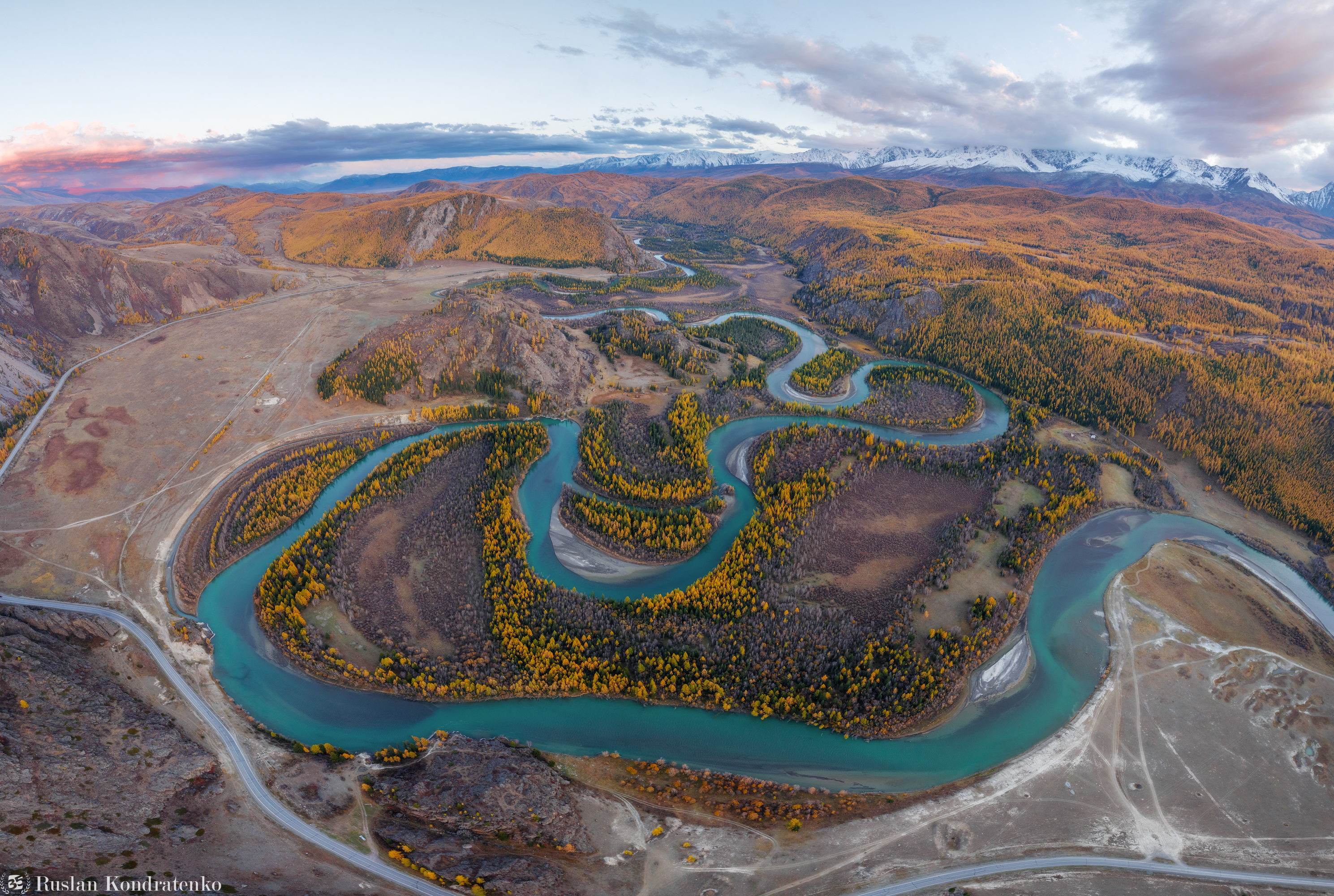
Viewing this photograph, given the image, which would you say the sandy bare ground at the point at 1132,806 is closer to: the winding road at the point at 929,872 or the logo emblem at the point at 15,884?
the winding road at the point at 929,872

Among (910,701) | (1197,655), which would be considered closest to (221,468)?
(910,701)

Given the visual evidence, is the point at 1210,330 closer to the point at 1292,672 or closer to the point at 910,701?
the point at 1292,672

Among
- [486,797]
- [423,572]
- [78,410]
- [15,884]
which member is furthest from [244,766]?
[78,410]

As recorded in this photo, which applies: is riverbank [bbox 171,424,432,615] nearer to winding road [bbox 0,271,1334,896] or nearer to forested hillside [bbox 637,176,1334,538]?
winding road [bbox 0,271,1334,896]

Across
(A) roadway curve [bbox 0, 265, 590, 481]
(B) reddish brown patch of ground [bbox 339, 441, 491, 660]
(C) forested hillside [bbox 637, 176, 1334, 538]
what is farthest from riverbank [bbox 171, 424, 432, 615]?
(C) forested hillside [bbox 637, 176, 1334, 538]

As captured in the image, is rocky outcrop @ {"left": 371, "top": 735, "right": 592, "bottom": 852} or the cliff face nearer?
rocky outcrop @ {"left": 371, "top": 735, "right": 592, "bottom": 852}

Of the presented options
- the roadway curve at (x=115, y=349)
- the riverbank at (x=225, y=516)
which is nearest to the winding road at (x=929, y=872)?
the riverbank at (x=225, y=516)
